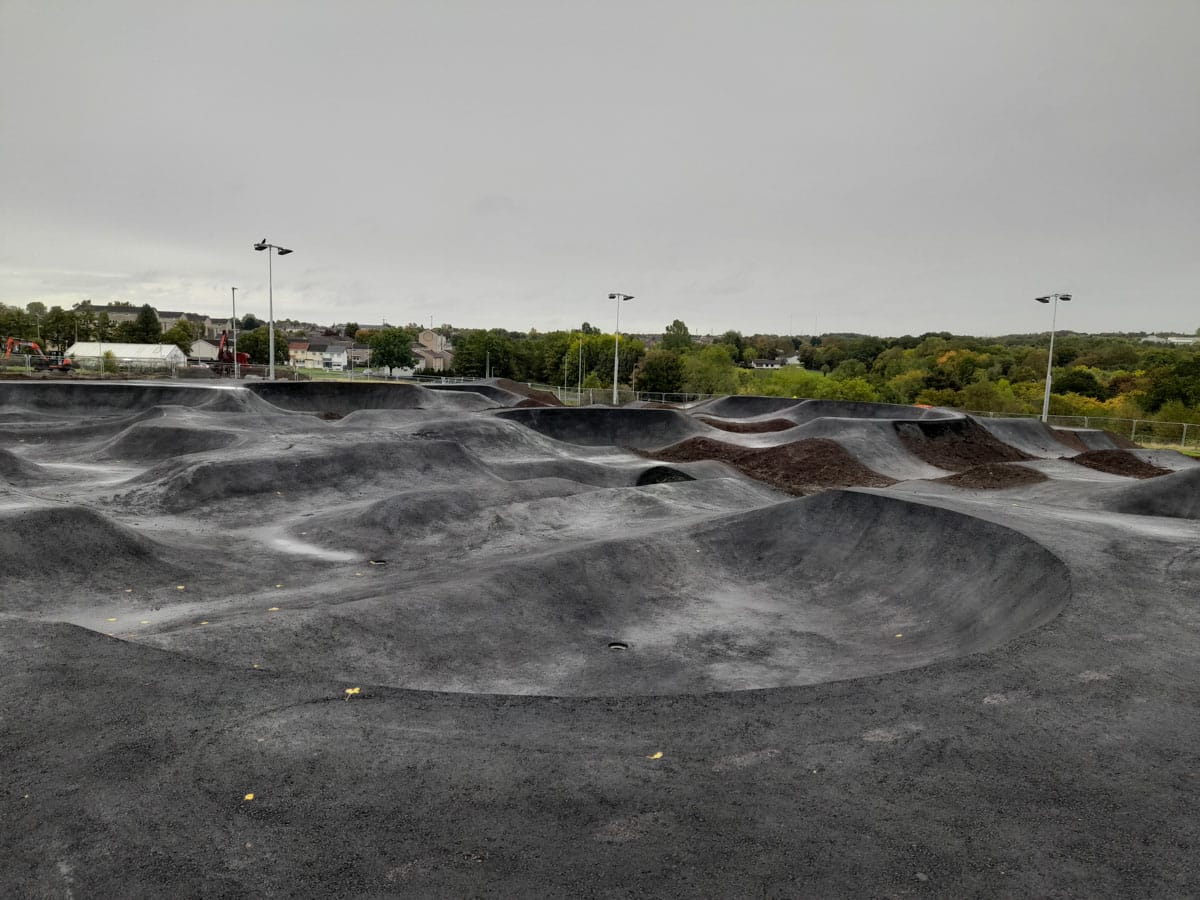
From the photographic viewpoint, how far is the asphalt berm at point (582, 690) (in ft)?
14.3

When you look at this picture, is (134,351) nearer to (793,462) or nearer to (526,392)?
(526,392)

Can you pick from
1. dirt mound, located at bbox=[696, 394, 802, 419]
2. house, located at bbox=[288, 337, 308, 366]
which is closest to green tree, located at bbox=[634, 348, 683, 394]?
dirt mound, located at bbox=[696, 394, 802, 419]

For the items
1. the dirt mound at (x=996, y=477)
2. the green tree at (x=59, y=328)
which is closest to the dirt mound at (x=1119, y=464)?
the dirt mound at (x=996, y=477)

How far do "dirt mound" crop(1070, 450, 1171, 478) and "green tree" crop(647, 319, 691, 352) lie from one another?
10961 centimetres

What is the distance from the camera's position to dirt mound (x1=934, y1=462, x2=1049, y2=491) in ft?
84.0

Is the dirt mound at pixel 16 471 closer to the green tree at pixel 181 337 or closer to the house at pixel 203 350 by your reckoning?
the green tree at pixel 181 337

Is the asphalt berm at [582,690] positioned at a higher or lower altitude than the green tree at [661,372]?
lower

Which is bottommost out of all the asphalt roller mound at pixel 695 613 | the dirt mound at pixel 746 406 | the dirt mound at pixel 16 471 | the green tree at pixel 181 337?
the asphalt roller mound at pixel 695 613

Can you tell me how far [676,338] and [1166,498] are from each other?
453ft

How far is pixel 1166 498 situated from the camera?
19703 mm

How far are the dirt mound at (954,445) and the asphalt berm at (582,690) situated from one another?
11.6m

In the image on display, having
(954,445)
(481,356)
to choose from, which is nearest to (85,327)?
(481,356)

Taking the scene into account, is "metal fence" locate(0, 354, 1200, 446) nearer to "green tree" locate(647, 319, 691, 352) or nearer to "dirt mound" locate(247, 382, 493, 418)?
"dirt mound" locate(247, 382, 493, 418)

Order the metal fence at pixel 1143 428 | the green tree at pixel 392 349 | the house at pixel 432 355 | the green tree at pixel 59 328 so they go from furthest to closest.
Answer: the house at pixel 432 355 < the green tree at pixel 59 328 < the green tree at pixel 392 349 < the metal fence at pixel 1143 428
